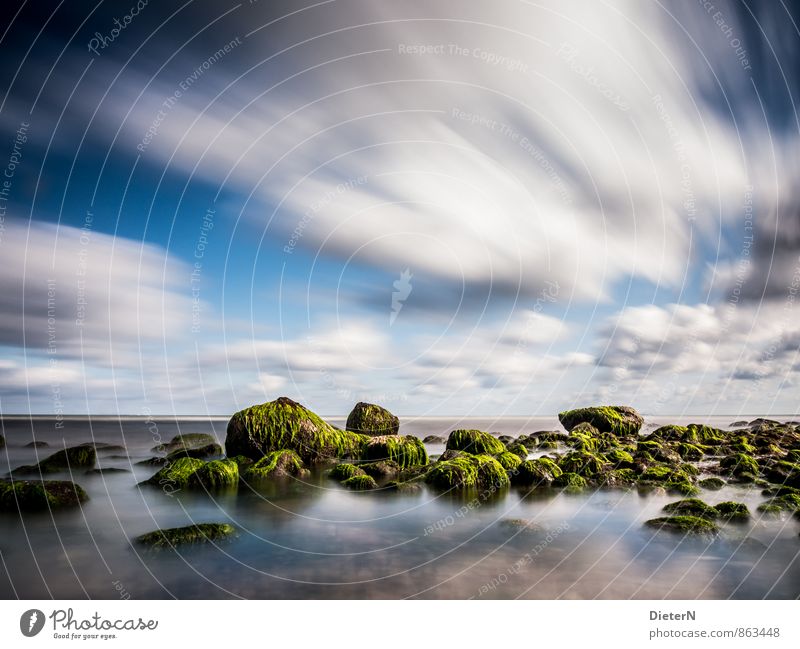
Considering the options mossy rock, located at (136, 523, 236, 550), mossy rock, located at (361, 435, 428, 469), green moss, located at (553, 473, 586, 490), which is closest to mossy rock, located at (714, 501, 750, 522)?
green moss, located at (553, 473, 586, 490)

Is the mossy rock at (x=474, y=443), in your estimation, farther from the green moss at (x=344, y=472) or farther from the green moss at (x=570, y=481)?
the green moss at (x=344, y=472)

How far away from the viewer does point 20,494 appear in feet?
34.3

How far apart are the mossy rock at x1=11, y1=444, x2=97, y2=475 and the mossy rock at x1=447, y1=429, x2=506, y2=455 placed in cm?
1307

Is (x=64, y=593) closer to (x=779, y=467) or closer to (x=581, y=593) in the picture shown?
(x=581, y=593)

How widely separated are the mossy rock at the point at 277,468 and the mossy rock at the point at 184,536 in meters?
5.07

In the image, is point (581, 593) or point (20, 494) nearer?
point (581, 593)

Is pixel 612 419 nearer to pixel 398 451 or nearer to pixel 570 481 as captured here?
pixel 570 481

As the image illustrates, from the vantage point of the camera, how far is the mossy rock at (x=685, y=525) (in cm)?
905

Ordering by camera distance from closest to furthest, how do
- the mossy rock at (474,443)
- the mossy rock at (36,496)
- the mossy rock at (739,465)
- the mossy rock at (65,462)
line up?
the mossy rock at (36,496) → the mossy rock at (739,465) → the mossy rock at (65,462) → the mossy rock at (474,443)

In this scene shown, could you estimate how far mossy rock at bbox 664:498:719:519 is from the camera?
996cm

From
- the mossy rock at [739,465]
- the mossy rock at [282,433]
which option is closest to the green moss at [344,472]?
the mossy rock at [282,433]
